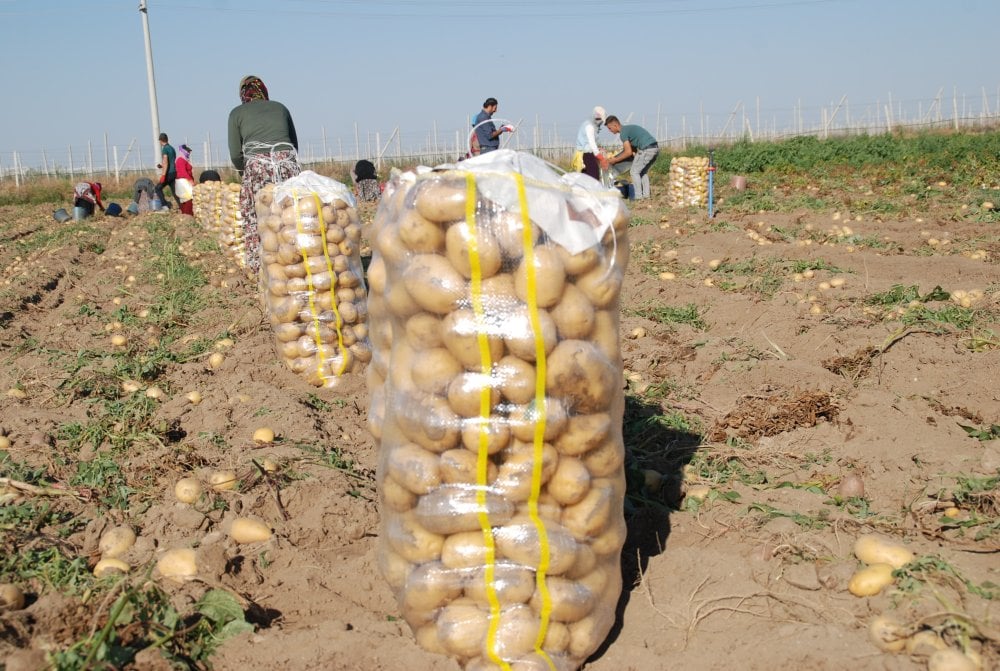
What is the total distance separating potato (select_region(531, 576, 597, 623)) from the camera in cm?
225

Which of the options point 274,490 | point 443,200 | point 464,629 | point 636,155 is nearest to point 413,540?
point 464,629

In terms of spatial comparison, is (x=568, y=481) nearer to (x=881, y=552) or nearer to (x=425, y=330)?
(x=425, y=330)

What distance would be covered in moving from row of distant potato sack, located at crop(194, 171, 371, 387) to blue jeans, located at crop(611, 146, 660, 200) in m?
11.7

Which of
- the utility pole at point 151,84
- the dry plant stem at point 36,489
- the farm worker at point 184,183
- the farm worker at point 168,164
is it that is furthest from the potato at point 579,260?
the utility pole at point 151,84

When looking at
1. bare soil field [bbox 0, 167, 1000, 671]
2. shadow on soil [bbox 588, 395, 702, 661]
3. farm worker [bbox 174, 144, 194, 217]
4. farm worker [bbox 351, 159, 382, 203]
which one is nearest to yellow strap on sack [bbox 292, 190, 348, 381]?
bare soil field [bbox 0, 167, 1000, 671]

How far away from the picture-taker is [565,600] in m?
2.25

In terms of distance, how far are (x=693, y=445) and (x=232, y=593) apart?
2.29 meters

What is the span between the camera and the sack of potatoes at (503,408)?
2.18m

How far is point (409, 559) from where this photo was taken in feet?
7.72

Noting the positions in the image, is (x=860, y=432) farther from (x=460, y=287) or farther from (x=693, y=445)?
(x=460, y=287)

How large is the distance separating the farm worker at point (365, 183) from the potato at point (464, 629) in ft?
59.8

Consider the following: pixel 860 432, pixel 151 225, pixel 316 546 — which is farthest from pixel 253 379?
pixel 151 225

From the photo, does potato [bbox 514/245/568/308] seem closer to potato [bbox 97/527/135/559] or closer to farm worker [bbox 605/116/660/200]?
potato [bbox 97/527/135/559]

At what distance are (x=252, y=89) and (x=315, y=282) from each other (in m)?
3.20
